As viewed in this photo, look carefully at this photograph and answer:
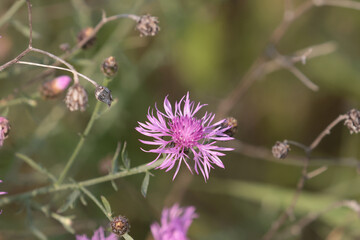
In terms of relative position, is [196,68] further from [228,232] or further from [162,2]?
[228,232]

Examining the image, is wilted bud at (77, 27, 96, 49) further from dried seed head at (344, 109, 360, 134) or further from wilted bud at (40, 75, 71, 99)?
dried seed head at (344, 109, 360, 134)

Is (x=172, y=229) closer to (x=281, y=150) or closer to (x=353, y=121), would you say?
(x=281, y=150)

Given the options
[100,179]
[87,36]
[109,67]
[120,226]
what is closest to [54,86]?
[87,36]

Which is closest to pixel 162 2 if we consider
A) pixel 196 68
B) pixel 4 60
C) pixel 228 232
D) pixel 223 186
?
pixel 196 68

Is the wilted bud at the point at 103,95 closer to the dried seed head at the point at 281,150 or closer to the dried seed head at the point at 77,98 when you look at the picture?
the dried seed head at the point at 77,98

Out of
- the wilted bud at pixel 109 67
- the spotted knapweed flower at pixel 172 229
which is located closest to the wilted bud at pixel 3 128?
the wilted bud at pixel 109 67

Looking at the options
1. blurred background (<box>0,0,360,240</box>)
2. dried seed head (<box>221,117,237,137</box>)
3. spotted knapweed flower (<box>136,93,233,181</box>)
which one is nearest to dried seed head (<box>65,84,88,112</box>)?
spotted knapweed flower (<box>136,93,233,181</box>)
